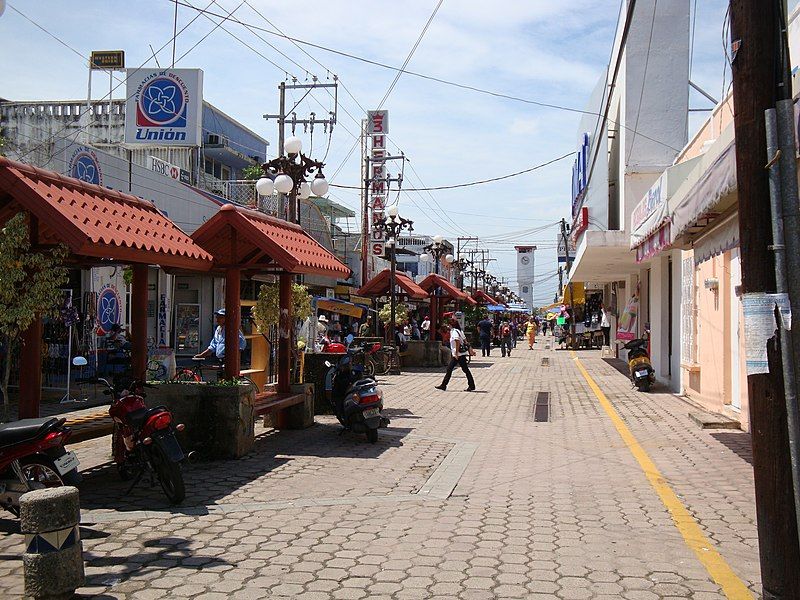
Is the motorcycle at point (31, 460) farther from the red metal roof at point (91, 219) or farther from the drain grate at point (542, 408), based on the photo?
the drain grate at point (542, 408)

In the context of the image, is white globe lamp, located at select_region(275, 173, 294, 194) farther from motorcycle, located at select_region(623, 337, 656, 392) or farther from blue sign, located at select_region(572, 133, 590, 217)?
blue sign, located at select_region(572, 133, 590, 217)

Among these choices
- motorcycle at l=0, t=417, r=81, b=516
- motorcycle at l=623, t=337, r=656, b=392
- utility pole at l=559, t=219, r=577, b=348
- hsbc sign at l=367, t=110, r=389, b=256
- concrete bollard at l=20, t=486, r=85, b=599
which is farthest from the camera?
utility pole at l=559, t=219, r=577, b=348

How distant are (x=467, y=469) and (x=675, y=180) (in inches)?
284

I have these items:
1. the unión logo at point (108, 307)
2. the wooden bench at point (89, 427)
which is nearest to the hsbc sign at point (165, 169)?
the unión logo at point (108, 307)

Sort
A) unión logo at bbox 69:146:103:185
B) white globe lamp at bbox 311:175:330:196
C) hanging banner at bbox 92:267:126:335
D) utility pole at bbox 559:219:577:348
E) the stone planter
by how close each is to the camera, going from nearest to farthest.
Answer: the stone planter
white globe lamp at bbox 311:175:330:196
unión logo at bbox 69:146:103:185
hanging banner at bbox 92:267:126:335
utility pole at bbox 559:219:577:348

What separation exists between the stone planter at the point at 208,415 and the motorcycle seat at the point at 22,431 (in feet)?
9.51

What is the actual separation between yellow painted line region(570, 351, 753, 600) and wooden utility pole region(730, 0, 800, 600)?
64 centimetres

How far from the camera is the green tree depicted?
7090 mm

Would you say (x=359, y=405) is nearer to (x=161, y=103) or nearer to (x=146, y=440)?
(x=146, y=440)

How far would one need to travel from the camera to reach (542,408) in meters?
15.2

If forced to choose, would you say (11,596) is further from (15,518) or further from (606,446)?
(606,446)

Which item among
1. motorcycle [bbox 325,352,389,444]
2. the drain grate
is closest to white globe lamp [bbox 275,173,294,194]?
motorcycle [bbox 325,352,389,444]

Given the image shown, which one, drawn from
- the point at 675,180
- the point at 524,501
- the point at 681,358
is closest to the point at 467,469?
the point at 524,501

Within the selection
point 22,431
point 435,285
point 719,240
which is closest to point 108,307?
point 435,285
